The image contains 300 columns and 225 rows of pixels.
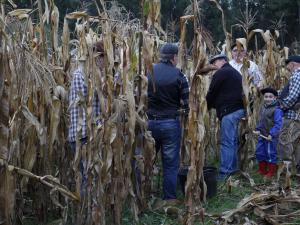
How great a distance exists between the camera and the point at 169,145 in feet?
18.2

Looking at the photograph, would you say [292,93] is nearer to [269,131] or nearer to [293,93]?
[293,93]

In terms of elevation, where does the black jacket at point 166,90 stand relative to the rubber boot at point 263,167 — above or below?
above

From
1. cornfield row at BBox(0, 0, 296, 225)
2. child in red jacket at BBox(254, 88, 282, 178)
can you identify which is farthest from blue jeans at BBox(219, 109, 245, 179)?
cornfield row at BBox(0, 0, 296, 225)

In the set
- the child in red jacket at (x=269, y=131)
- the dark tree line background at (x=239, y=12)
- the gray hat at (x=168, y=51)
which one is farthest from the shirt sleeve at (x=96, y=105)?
the dark tree line background at (x=239, y=12)

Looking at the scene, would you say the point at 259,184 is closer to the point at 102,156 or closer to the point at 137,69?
the point at 137,69

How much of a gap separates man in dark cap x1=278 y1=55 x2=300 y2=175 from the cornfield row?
2.15 m

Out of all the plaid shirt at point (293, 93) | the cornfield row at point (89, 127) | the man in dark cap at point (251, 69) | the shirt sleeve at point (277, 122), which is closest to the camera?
the cornfield row at point (89, 127)

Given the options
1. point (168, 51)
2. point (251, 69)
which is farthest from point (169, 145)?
point (251, 69)

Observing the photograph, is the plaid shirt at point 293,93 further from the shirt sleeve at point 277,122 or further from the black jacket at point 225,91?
the black jacket at point 225,91

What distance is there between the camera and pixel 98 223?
4391mm

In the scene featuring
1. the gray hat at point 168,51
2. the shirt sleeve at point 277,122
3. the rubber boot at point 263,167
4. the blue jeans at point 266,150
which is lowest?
the rubber boot at point 263,167

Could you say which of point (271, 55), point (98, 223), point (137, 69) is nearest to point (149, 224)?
point (98, 223)

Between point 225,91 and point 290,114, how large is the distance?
2.89 feet

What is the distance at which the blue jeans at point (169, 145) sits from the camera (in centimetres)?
549
